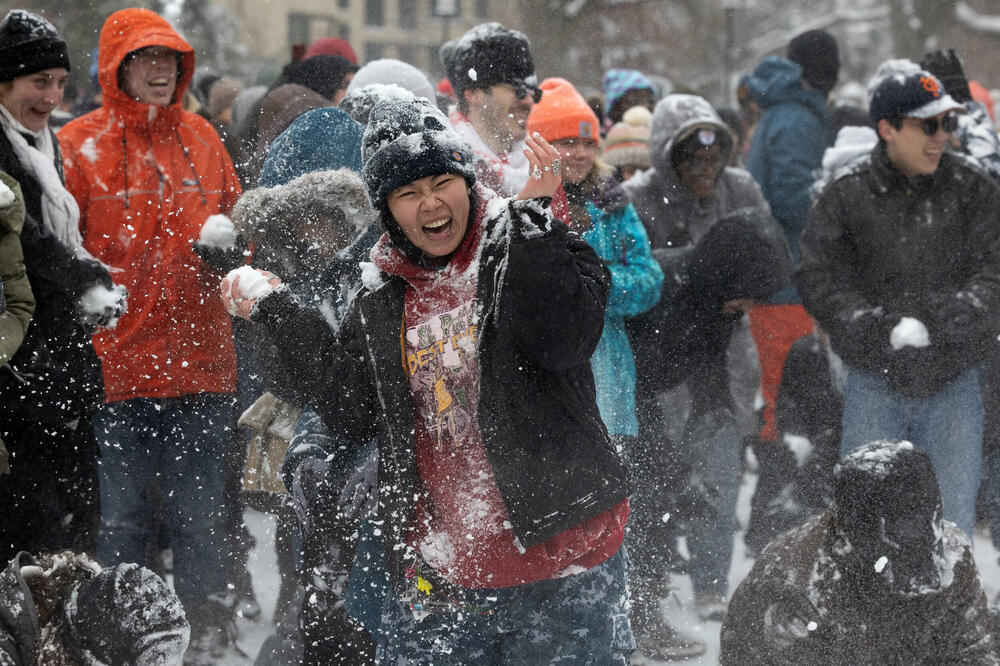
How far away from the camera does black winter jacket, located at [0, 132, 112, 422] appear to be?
368 centimetres

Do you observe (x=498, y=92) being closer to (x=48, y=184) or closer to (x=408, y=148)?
(x=48, y=184)

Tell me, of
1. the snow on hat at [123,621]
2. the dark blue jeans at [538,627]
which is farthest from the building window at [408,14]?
the dark blue jeans at [538,627]

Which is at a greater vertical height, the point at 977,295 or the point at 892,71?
the point at 892,71

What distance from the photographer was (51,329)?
3.77m

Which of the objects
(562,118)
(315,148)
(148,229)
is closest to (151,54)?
(148,229)

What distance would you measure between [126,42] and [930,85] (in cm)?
304

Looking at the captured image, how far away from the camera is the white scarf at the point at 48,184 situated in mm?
3785

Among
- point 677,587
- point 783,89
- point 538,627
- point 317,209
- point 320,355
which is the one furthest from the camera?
point 783,89

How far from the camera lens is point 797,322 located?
19.2 feet

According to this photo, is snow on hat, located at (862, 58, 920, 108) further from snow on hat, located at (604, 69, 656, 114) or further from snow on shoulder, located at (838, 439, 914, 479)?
snow on hat, located at (604, 69, 656, 114)

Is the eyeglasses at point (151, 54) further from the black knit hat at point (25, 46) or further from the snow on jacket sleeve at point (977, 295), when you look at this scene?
the snow on jacket sleeve at point (977, 295)

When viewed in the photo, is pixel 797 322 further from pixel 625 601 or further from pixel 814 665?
pixel 625 601

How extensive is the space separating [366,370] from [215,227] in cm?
124

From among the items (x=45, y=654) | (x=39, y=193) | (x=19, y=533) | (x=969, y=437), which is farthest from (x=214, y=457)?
(x=969, y=437)
